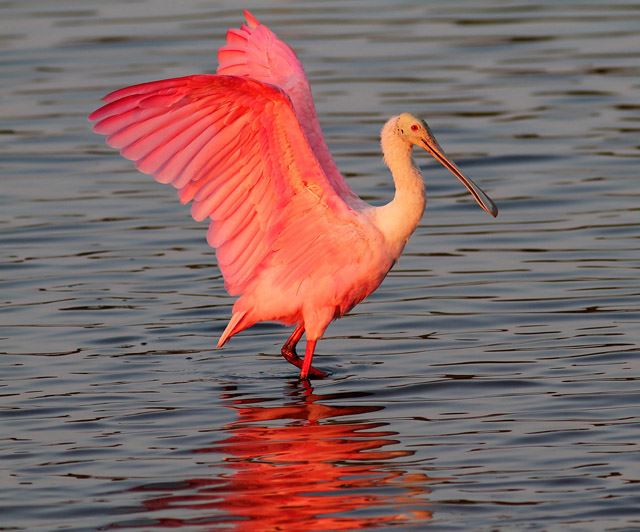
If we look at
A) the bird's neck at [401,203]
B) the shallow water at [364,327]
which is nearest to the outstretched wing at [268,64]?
the bird's neck at [401,203]

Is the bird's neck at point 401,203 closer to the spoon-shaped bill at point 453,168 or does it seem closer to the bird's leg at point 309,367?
the spoon-shaped bill at point 453,168

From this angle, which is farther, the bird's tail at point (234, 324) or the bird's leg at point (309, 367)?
the bird's tail at point (234, 324)

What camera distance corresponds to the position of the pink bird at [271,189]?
32.9 ft

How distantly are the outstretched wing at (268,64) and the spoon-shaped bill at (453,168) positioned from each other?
68 cm

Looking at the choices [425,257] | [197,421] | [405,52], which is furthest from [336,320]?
[405,52]

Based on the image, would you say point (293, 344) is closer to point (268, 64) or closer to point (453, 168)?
point (453, 168)

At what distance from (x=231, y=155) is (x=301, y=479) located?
7.82 ft

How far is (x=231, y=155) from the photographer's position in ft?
33.7

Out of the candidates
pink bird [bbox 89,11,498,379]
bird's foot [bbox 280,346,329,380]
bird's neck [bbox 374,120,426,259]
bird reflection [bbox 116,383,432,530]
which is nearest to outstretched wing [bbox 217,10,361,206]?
pink bird [bbox 89,11,498,379]

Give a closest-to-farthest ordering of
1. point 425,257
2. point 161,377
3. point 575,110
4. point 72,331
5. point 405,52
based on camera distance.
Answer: point 161,377, point 72,331, point 425,257, point 575,110, point 405,52

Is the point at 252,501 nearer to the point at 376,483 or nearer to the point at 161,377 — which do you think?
the point at 376,483

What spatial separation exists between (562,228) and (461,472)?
5.40m

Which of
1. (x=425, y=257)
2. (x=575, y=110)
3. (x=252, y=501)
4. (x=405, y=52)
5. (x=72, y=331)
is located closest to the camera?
(x=252, y=501)

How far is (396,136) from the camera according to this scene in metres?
10.8
